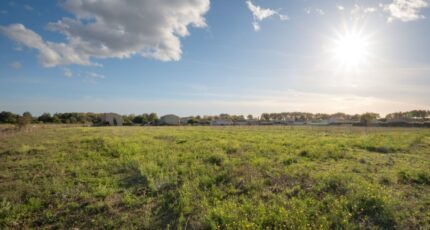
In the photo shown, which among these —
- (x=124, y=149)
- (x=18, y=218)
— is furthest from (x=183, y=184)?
(x=124, y=149)

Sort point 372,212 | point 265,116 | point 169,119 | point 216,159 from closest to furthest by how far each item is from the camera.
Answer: point 372,212
point 216,159
point 169,119
point 265,116

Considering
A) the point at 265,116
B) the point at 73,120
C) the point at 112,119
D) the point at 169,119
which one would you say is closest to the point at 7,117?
the point at 73,120

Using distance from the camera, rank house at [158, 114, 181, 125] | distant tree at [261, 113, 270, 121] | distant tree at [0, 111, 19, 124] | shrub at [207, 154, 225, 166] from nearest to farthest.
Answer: shrub at [207, 154, 225, 166] → distant tree at [0, 111, 19, 124] → house at [158, 114, 181, 125] → distant tree at [261, 113, 270, 121]

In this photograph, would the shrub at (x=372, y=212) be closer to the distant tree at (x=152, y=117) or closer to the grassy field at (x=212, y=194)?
the grassy field at (x=212, y=194)

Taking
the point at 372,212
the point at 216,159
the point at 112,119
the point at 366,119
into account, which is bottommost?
the point at 372,212

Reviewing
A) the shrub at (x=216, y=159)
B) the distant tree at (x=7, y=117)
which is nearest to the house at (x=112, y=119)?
the distant tree at (x=7, y=117)

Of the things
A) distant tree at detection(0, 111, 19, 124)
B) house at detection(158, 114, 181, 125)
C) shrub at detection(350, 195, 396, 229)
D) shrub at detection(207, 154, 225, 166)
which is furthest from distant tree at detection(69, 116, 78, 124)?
shrub at detection(350, 195, 396, 229)

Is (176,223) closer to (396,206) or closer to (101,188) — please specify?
(101,188)

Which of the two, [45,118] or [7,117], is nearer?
[7,117]

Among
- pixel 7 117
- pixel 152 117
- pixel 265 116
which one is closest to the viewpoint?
pixel 7 117

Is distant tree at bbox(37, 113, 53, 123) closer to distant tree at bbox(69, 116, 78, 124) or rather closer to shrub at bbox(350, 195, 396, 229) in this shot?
distant tree at bbox(69, 116, 78, 124)

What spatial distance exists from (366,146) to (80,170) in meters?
16.7

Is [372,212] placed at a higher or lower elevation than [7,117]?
lower

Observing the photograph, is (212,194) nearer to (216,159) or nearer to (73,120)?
(216,159)
